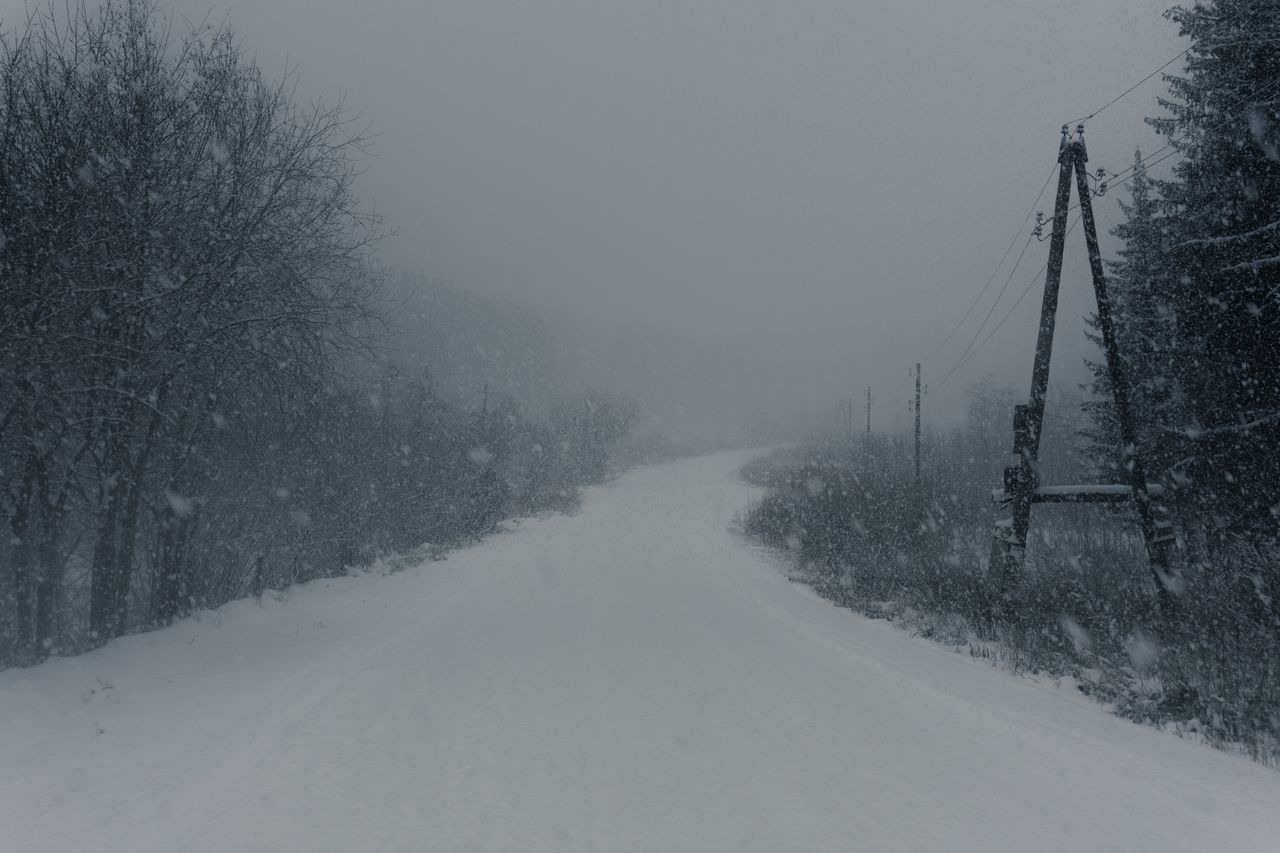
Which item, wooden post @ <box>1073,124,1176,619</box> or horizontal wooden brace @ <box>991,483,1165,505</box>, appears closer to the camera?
wooden post @ <box>1073,124,1176,619</box>

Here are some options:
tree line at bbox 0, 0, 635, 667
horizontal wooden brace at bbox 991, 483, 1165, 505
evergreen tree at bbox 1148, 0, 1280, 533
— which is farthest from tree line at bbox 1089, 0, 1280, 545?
tree line at bbox 0, 0, 635, 667

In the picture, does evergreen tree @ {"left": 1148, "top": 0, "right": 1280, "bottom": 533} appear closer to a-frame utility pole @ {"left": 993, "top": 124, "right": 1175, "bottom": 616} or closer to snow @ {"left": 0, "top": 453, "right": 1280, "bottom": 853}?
a-frame utility pole @ {"left": 993, "top": 124, "right": 1175, "bottom": 616}

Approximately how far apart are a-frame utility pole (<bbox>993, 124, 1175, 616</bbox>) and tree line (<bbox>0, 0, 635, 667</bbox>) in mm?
10761

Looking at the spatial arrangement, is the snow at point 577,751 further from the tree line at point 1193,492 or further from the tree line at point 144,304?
the tree line at point 144,304

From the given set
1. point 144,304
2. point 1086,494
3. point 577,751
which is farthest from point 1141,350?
point 144,304

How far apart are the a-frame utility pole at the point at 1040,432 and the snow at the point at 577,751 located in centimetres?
381

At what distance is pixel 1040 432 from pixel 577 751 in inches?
380

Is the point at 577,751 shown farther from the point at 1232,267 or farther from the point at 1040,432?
→ the point at 1232,267

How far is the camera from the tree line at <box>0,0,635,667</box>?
6.55 m

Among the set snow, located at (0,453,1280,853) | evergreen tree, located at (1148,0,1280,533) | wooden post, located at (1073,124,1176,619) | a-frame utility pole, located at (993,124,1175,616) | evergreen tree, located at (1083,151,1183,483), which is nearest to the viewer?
snow, located at (0,453,1280,853)

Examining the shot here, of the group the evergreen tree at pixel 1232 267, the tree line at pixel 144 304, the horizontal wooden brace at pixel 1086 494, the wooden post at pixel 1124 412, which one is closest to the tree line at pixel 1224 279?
the evergreen tree at pixel 1232 267

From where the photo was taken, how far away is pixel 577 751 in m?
4.52

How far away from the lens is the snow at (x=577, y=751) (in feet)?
11.3

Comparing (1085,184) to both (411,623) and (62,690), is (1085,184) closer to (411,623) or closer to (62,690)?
(411,623)
